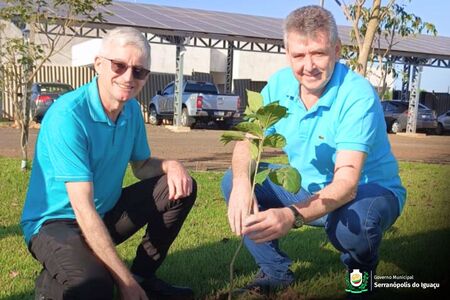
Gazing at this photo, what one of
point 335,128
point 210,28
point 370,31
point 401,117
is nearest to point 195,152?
point 370,31

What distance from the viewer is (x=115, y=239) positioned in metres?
3.48

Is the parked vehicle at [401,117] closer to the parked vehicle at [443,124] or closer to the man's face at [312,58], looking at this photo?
the parked vehicle at [443,124]

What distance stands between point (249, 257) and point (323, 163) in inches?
49.7

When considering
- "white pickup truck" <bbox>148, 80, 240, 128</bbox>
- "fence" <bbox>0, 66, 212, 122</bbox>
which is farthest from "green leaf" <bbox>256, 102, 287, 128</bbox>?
"fence" <bbox>0, 66, 212, 122</bbox>

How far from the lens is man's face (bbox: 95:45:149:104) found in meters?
2.98

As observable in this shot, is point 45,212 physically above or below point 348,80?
below

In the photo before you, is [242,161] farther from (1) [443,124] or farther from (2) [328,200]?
(1) [443,124]

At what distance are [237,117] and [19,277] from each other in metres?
18.0

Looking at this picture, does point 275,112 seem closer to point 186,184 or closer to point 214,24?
point 186,184

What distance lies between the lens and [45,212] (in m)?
3.07

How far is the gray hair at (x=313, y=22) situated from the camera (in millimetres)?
2861

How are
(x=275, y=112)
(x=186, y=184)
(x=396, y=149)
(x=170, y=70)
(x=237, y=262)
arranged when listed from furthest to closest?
(x=170, y=70) → (x=396, y=149) → (x=237, y=262) → (x=186, y=184) → (x=275, y=112)

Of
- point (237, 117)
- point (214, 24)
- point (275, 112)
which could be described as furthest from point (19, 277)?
point (214, 24)

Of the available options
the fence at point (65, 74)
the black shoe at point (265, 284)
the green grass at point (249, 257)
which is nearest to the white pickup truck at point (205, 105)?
the fence at point (65, 74)
